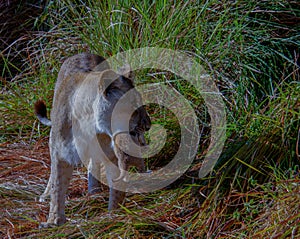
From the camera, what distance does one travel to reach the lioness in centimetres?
346

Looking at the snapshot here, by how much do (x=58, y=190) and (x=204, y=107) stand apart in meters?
1.16

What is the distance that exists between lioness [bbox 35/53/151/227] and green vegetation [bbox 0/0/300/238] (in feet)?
0.61

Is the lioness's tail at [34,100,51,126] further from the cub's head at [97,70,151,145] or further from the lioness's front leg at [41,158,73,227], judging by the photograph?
the cub's head at [97,70,151,145]

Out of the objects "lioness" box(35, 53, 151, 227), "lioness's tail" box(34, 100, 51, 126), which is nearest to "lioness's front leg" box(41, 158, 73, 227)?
"lioness" box(35, 53, 151, 227)

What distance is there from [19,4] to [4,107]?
5.72ft

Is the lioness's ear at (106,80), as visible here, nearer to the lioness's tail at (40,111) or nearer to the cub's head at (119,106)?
the cub's head at (119,106)

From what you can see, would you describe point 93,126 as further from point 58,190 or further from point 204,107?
point 204,107

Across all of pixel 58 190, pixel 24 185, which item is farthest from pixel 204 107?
pixel 24 185

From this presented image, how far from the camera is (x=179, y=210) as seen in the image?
373 centimetres

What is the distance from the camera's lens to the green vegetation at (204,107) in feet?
11.2

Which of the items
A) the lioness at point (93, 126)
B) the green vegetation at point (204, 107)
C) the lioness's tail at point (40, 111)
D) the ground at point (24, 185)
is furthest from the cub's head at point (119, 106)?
the lioness's tail at point (40, 111)

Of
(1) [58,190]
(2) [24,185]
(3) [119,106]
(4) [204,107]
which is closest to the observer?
(3) [119,106]

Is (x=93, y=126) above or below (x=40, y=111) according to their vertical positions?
above

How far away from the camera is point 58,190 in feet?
12.5
